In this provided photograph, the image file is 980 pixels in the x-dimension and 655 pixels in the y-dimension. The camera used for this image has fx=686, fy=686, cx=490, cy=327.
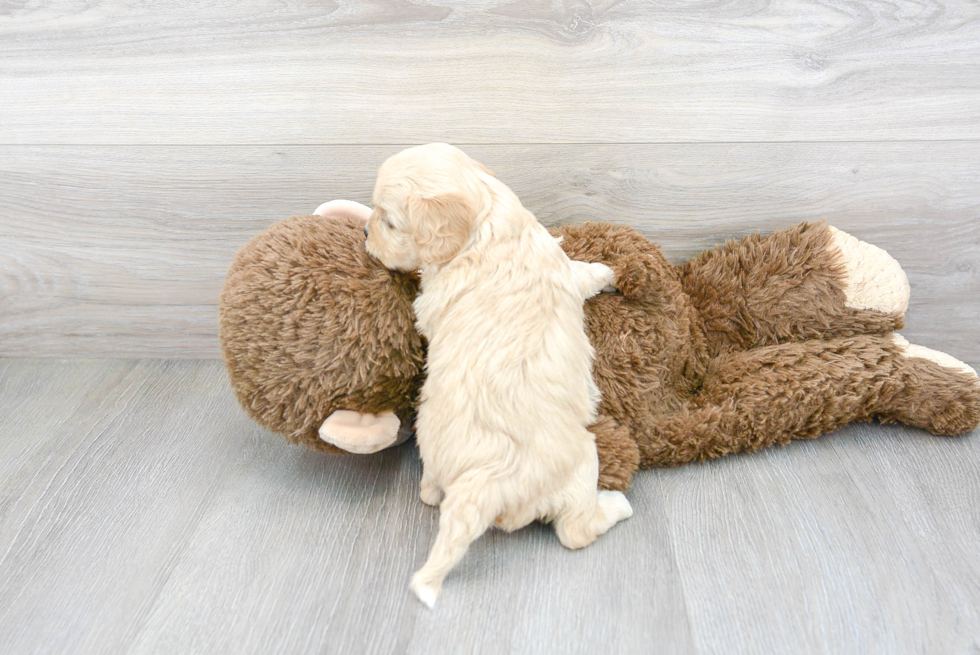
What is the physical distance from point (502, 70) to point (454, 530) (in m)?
0.68

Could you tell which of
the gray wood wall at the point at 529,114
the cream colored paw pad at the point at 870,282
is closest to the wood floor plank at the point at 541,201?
the gray wood wall at the point at 529,114

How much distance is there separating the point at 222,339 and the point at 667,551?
0.63 m

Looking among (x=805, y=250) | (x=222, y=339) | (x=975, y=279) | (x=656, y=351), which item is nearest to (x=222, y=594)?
(x=222, y=339)

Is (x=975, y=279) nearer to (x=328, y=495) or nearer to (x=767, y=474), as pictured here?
(x=767, y=474)

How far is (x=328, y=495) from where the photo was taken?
95cm

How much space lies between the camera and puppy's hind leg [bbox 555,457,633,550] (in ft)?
2.72

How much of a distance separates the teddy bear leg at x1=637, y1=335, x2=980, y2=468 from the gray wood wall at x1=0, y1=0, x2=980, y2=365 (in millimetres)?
231

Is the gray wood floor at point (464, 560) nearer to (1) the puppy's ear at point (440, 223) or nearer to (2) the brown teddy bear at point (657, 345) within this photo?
(2) the brown teddy bear at point (657, 345)

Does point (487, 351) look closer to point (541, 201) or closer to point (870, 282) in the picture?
point (541, 201)

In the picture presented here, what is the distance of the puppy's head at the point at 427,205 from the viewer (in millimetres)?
782

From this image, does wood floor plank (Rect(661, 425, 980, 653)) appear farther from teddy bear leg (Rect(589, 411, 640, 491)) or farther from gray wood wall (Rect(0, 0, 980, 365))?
gray wood wall (Rect(0, 0, 980, 365))

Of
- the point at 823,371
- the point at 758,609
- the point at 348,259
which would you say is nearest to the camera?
the point at 758,609

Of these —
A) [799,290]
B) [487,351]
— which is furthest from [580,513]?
[799,290]

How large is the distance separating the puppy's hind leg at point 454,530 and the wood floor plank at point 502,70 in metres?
0.57
